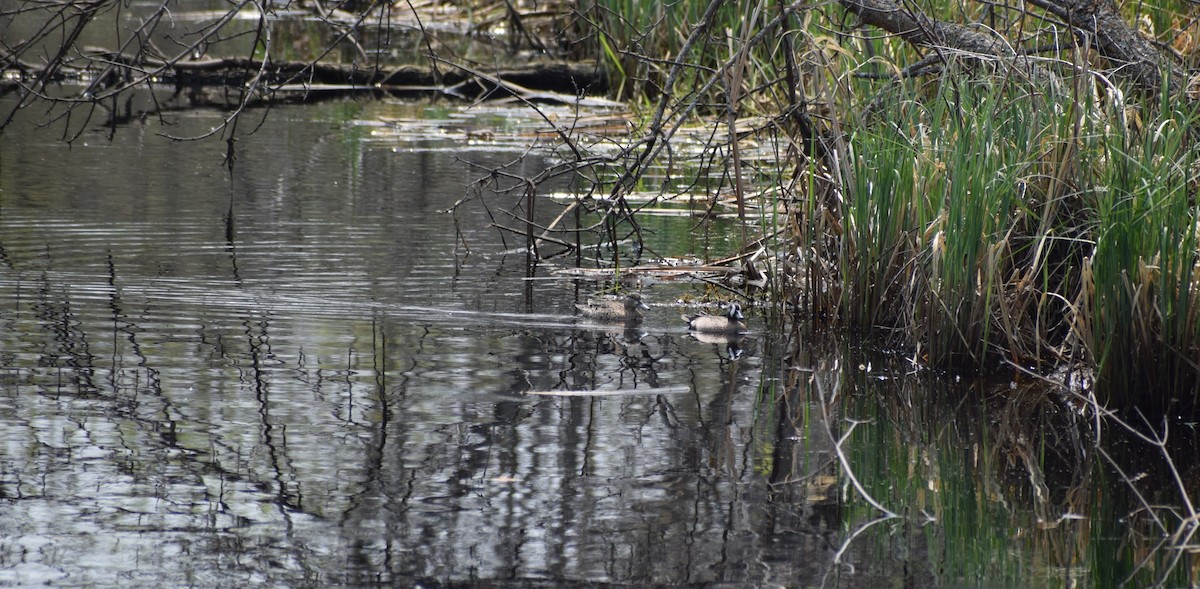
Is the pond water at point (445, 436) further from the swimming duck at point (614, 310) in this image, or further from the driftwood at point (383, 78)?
the driftwood at point (383, 78)

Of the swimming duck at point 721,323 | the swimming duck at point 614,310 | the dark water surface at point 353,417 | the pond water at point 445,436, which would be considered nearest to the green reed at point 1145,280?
the pond water at point 445,436

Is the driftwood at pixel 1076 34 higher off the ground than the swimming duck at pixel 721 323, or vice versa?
the driftwood at pixel 1076 34

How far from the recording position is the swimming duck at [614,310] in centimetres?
697

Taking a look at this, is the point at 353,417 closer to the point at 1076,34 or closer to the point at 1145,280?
the point at 1145,280

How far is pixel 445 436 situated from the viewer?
16.6 feet

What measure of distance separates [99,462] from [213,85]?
10.7m

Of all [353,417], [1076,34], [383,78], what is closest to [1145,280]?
[1076,34]

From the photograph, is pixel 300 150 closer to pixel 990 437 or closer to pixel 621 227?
pixel 621 227

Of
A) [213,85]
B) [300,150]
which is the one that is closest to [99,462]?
[300,150]

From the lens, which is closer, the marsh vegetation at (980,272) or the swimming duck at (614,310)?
the marsh vegetation at (980,272)

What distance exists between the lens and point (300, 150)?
11828mm

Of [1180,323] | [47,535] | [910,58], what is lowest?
[47,535]

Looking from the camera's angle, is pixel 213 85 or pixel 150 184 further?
pixel 213 85

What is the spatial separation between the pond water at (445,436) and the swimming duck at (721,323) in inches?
3.8
